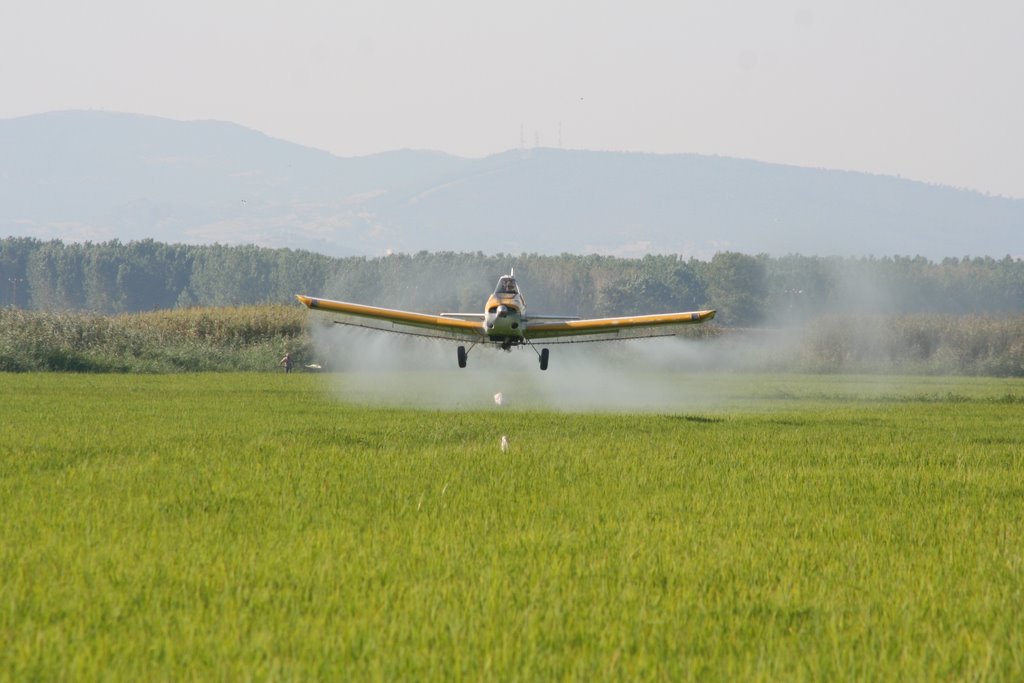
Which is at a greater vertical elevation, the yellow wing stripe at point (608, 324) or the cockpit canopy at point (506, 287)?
the cockpit canopy at point (506, 287)

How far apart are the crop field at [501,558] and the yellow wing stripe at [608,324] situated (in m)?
10.3

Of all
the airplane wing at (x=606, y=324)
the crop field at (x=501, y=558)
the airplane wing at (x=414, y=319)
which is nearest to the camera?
the crop field at (x=501, y=558)

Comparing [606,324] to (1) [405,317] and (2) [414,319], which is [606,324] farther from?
(1) [405,317]

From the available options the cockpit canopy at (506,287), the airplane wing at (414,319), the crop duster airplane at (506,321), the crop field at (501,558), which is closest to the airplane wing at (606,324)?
the crop duster airplane at (506,321)

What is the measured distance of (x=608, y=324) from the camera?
119 feet

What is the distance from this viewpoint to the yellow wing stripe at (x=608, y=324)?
34406 mm

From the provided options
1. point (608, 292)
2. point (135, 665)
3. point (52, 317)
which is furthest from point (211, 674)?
point (608, 292)

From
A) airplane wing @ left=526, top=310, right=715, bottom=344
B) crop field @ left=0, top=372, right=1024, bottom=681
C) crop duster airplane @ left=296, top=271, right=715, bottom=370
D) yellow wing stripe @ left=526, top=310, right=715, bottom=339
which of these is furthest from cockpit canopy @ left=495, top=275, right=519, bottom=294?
crop field @ left=0, top=372, right=1024, bottom=681

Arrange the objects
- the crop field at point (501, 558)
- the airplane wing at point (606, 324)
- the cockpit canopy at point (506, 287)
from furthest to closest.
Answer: the airplane wing at point (606, 324), the cockpit canopy at point (506, 287), the crop field at point (501, 558)

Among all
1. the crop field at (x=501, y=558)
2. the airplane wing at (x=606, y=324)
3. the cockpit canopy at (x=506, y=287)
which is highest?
the cockpit canopy at (x=506, y=287)

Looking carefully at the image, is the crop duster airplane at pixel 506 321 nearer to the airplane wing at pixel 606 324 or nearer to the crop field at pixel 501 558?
the airplane wing at pixel 606 324

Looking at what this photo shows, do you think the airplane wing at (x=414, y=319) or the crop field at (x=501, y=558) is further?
the airplane wing at (x=414, y=319)

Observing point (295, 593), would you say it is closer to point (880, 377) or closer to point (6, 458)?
point (6, 458)

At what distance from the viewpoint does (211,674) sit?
7480mm
